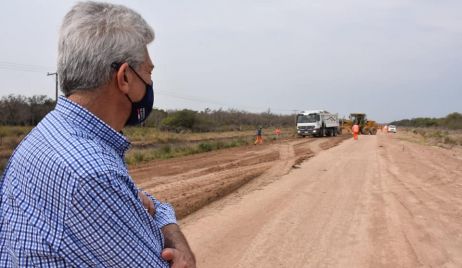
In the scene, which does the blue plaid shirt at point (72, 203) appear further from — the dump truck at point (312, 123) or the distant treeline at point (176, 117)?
the dump truck at point (312, 123)

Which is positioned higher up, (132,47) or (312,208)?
(132,47)

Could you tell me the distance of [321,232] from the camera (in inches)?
314

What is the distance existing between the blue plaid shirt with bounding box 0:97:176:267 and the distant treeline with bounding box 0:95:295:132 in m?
17.8

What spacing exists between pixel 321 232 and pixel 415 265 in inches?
70.7

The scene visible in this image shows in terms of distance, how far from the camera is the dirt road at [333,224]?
6.72m

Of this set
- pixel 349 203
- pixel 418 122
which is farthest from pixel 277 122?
pixel 349 203

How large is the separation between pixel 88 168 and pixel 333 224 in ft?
24.5

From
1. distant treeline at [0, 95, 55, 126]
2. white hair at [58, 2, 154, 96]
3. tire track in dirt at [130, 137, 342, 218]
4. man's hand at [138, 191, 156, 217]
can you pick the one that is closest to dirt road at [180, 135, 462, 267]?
tire track in dirt at [130, 137, 342, 218]

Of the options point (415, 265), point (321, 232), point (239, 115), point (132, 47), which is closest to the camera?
point (132, 47)

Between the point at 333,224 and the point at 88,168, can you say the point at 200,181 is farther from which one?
the point at 88,168

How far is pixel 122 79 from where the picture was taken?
1.82 metres

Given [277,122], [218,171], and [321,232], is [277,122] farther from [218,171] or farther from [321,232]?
[321,232]

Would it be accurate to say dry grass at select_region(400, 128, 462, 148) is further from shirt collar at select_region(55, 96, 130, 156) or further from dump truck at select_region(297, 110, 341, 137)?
shirt collar at select_region(55, 96, 130, 156)

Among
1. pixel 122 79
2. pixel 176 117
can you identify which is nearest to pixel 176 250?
pixel 122 79
